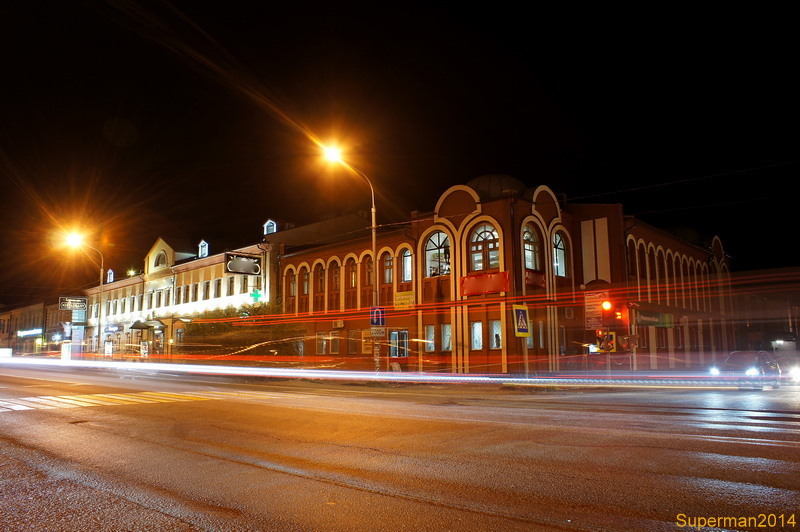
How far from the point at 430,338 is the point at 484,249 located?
19.2 ft

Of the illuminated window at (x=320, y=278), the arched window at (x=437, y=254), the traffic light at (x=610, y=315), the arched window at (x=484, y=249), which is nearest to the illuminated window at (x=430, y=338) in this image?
the arched window at (x=437, y=254)

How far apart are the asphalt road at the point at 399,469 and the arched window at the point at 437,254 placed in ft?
65.3

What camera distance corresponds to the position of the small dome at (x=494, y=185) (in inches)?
1233

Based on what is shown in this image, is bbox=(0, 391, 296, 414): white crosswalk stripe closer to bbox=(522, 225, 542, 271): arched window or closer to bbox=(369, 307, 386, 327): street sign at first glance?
bbox=(369, 307, 386, 327): street sign

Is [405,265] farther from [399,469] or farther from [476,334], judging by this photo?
[399,469]

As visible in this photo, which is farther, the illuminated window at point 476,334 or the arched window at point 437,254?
the arched window at point 437,254

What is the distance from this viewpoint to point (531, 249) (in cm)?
3070

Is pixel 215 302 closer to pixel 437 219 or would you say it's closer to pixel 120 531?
pixel 437 219

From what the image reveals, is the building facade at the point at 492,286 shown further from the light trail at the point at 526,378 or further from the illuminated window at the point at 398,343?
the light trail at the point at 526,378

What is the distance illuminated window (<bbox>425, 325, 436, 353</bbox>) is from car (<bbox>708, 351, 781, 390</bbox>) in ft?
44.6

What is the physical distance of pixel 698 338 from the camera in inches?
1745

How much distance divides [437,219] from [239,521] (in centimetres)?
2766

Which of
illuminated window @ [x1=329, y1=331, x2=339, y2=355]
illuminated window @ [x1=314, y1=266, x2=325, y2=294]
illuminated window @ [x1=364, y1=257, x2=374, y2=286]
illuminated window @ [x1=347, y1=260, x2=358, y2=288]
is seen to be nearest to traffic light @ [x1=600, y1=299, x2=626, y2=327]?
illuminated window @ [x1=364, y1=257, x2=374, y2=286]

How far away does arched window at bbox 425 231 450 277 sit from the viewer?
32.2m
